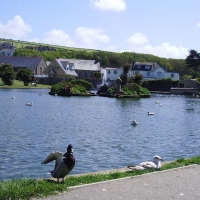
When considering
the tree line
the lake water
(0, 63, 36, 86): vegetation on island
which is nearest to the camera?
the lake water

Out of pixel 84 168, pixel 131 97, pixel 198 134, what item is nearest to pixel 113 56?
pixel 131 97

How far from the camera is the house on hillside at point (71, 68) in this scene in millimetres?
116000

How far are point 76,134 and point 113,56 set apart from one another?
446ft

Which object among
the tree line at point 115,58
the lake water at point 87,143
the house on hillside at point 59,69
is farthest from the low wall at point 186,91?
Answer: the lake water at point 87,143

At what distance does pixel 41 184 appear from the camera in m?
9.17

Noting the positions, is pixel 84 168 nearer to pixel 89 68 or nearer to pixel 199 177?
pixel 199 177

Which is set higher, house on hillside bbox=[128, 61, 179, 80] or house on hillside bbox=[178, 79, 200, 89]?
house on hillside bbox=[128, 61, 179, 80]

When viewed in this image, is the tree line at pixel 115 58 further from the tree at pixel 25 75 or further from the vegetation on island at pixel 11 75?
the vegetation on island at pixel 11 75

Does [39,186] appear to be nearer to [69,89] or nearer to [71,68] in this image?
[69,89]

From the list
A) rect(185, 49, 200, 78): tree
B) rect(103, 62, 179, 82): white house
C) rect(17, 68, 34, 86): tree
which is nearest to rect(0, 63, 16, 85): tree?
rect(17, 68, 34, 86): tree

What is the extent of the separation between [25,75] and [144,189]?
266ft

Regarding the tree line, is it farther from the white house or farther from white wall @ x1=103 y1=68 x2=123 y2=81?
white wall @ x1=103 y1=68 x2=123 y2=81

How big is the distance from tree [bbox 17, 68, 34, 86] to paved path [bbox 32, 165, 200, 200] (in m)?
79.0

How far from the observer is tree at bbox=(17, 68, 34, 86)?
289 ft
